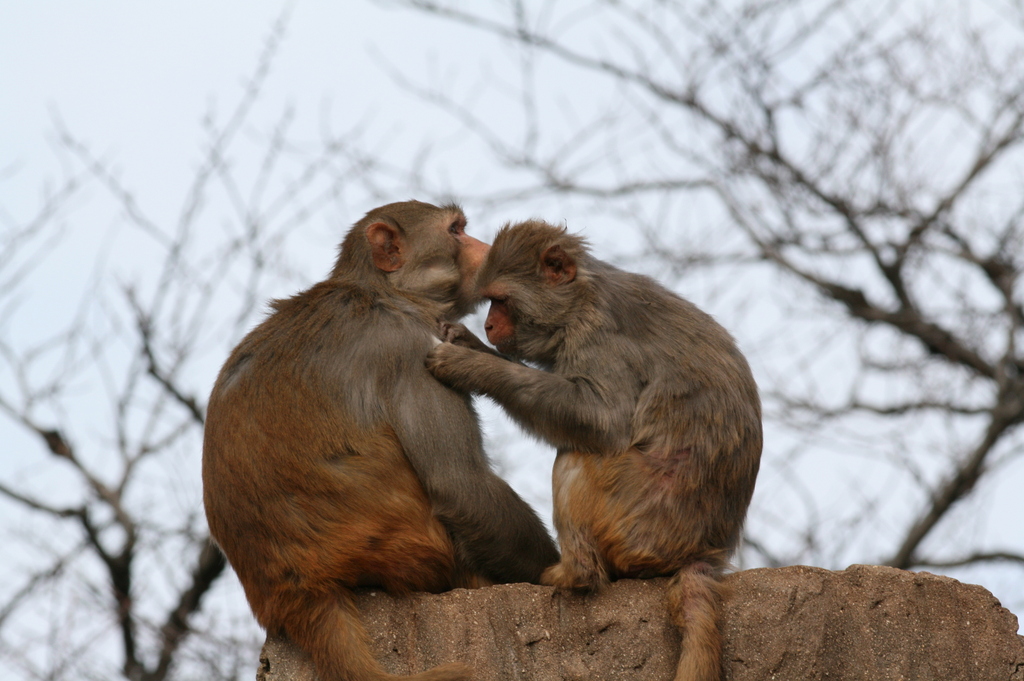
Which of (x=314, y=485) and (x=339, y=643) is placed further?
(x=314, y=485)

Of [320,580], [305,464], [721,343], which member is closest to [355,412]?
[305,464]

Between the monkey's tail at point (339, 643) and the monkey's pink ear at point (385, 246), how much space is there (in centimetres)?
137

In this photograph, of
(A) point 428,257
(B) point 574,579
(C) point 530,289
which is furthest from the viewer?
(A) point 428,257

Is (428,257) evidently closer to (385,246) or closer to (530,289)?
(385,246)

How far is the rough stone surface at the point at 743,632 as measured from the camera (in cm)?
367

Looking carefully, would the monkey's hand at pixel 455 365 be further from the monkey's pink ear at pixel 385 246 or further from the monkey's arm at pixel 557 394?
the monkey's pink ear at pixel 385 246

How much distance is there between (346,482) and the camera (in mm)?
3873

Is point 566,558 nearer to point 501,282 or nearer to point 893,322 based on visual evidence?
point 501,282

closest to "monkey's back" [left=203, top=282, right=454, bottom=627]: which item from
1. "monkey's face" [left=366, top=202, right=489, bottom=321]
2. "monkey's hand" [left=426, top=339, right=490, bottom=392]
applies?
"monkey's hand" [left=426, top=339, right=490, bottom=392]

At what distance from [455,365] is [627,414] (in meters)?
0.64

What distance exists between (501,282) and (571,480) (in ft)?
2.75

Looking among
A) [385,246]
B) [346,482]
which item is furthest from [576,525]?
[385,246]

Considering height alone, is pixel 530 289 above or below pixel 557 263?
below

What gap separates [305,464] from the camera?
12.7 feet
